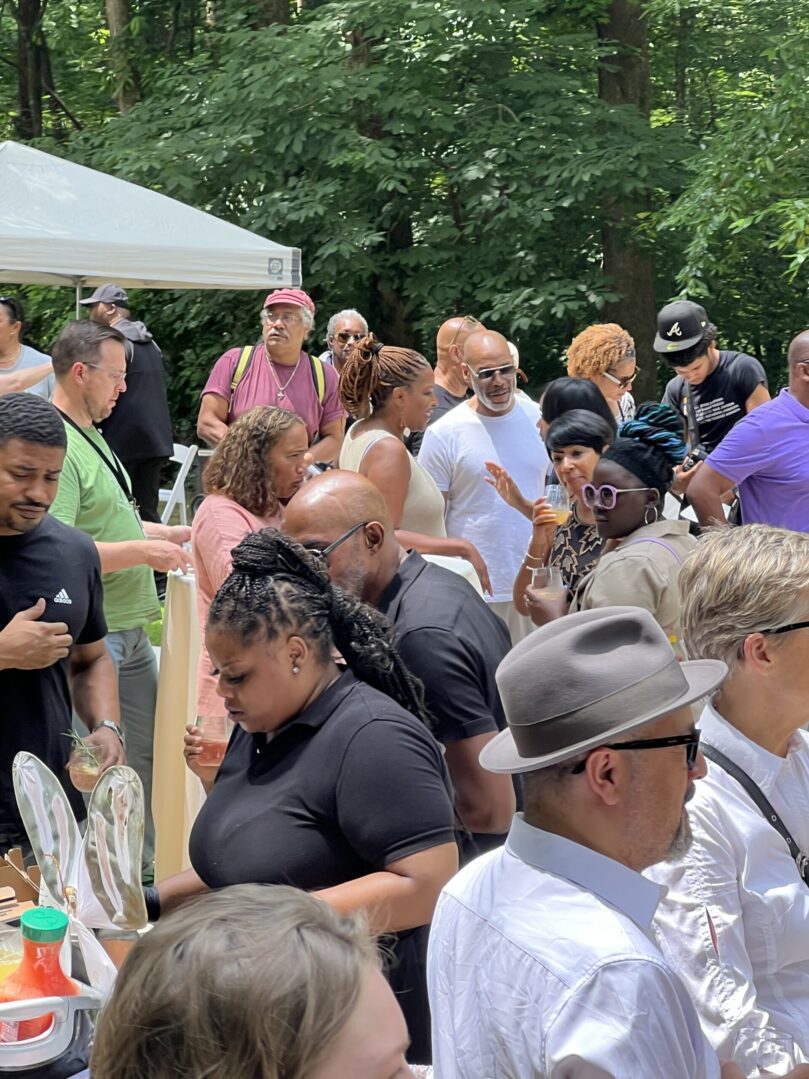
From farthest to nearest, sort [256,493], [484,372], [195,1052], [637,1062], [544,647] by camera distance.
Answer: [484,372] → [256,493] → [544,647] → [637,1062] → [195,1052]

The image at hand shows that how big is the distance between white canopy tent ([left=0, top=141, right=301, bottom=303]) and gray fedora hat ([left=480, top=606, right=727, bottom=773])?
667 centimetres

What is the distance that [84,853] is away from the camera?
98.5 inches

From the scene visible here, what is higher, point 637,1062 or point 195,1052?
point 195,1052

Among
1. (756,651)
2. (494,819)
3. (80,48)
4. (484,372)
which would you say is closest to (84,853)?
(494,819)

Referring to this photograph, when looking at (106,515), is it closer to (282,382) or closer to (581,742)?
(282,382)

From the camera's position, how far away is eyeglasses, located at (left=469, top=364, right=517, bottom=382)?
18.9ft

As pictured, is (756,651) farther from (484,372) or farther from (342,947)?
(484,372)

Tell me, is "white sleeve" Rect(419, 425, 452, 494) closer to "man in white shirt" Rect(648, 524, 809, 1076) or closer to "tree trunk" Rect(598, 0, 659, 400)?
"man in white shirt" Rect(648, 524, 809, 1076)

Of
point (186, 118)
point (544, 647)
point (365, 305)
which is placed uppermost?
point (544, 647)

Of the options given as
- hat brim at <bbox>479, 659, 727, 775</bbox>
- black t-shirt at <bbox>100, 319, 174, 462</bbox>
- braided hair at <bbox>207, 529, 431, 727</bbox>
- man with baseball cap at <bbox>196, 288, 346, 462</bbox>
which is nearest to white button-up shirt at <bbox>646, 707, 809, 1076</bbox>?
hat brim at <bbox>479, 659, 727, 775</bbox>

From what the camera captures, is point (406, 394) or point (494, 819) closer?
point (494, 819)

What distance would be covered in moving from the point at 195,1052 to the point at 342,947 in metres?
0.16

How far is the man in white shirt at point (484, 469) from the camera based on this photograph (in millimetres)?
5723

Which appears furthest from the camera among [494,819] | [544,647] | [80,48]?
[80,48]
